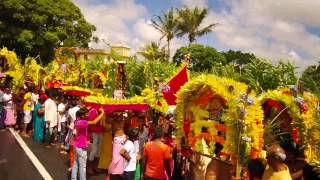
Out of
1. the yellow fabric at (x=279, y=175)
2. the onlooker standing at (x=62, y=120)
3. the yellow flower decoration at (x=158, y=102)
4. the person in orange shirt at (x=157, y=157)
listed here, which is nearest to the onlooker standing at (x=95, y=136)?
the yellow flower decoration at (x=158, y=102)

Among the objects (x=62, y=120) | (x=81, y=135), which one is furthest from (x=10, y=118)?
(x=81, y=135)

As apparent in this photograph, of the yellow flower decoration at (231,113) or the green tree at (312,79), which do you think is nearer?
the yellow flower decoration at (231,113)

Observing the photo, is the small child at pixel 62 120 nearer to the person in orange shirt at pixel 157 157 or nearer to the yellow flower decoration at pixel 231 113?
the person in orange shirt at pixel 157 157

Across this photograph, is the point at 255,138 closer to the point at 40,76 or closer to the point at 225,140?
the point at 225,140

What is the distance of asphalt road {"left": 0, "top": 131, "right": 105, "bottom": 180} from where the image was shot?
1094 centimetres

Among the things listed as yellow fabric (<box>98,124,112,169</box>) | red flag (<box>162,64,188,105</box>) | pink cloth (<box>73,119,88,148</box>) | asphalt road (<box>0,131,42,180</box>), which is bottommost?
asphalt road (<box>0,131,42,180</box>)

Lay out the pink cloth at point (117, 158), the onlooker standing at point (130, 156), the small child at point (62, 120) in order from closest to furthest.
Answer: the onlooker standing at point (130, 156)
the pink cloth at point (117, 158)
the small child at point (62, 120)

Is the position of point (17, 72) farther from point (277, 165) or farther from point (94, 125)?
point (277, 165)

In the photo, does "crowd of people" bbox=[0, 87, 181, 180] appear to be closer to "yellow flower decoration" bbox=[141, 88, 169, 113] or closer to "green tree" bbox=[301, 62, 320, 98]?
"yellow flower decoration" bbox=[141, 88, 169, 113]

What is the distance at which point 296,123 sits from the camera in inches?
279

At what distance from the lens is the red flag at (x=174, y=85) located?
10.1 m

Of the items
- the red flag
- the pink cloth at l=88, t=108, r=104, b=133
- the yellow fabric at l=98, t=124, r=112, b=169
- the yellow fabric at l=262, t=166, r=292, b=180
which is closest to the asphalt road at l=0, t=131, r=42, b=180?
the yellow fabric at l=98, t=124, r=112, b=169

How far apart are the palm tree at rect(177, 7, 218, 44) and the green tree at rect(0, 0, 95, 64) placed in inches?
437

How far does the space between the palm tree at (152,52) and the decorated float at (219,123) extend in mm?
35005
